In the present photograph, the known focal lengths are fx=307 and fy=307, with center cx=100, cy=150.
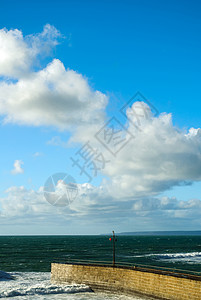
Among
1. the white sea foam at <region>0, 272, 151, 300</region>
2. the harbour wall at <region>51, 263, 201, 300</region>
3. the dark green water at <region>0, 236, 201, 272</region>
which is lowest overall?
the dark green water at <region>0, 236, 201, 272</region>

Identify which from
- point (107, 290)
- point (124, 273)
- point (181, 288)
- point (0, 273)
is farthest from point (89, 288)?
point (0, 273)

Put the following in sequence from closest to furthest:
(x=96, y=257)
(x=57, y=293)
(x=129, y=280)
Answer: (x=129, y=280), (x=57, y=293), (x=96, y=257)

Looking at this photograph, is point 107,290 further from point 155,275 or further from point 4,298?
point 4,298

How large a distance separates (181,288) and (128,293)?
19.6ft

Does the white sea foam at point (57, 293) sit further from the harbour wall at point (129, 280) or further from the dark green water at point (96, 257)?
the dark green water at point (96, 257)

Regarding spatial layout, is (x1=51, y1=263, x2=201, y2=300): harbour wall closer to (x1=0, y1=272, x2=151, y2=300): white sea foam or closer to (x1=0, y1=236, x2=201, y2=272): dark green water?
(x1=0, y1=272, x2=151, y2=300): white sea foam

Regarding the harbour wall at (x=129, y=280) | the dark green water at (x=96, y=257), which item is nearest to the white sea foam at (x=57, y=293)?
the harbour wall at (x=129, y=280)

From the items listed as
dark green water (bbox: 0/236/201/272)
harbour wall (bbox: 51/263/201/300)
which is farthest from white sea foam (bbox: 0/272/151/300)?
dark green water (bbox: 0/236/201/272)

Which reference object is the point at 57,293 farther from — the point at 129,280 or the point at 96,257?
the point at 96,257

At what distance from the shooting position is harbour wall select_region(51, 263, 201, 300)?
25.5m

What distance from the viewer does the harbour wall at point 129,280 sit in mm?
25516

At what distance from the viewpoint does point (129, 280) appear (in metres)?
29.9

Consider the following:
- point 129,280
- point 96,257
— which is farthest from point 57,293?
point 96,257

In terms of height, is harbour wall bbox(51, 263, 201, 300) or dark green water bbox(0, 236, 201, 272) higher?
harbour wall bbox(51, 263, 201, 300)
